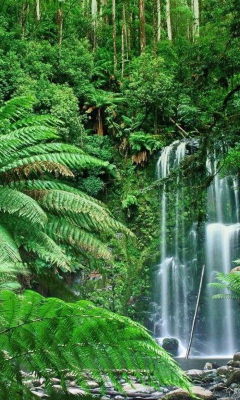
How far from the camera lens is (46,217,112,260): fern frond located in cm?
508

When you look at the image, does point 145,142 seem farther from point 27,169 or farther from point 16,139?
point 16,139

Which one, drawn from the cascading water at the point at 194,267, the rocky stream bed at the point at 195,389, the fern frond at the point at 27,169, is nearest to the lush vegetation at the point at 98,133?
the fern frond at the point at 27,169

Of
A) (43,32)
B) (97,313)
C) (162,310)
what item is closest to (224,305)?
(162,310)

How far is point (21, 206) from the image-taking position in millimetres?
4598

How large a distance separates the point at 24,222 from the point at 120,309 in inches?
276

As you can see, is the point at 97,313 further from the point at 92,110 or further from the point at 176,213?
the point at 92,110

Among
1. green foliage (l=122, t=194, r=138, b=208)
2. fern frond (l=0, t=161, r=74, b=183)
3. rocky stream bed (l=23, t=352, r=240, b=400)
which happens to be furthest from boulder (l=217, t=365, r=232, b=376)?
green foliage (l=122, t=194, r=138, b=208)

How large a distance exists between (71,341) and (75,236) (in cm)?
A: 356

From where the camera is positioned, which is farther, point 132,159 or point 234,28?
point 132,159

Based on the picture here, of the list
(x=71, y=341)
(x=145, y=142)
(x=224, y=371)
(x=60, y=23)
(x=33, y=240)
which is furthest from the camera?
(x=60, y=23)

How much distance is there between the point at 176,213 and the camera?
13609mm

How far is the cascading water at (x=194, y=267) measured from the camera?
10914 mm

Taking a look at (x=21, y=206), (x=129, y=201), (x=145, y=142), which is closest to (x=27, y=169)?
(x=21, y=206)

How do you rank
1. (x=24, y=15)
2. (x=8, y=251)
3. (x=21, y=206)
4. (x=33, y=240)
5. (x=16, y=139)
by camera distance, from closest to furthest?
(x=8, y=251), (x=21, y=206), (x=33, y=240), (x=16, y=139), (x=24, y=15)
